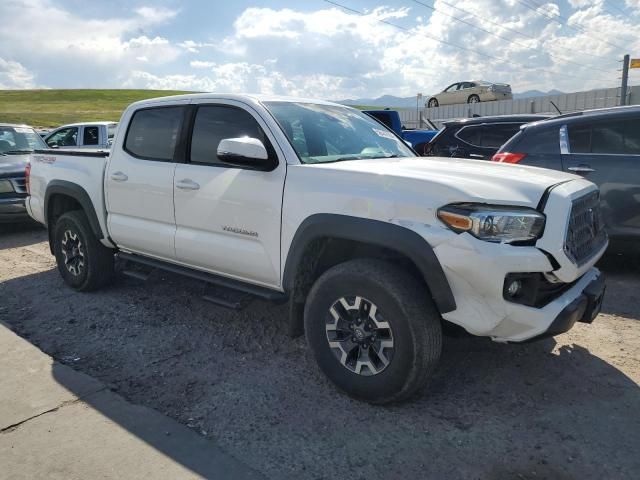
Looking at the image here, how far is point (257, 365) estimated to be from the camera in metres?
3.70

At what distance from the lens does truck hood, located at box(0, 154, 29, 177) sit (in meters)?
8.38

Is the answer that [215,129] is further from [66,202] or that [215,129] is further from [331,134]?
[66,202]

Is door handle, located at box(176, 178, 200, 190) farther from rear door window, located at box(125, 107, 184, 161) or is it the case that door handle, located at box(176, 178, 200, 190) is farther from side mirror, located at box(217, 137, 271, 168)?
side mirror, located at box(217, 137, 271, 168)

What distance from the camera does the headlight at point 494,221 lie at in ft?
8.80

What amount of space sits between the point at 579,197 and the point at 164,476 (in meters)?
2.78

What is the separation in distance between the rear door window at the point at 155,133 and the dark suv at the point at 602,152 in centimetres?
371

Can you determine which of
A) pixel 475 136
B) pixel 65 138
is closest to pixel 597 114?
pixel 475 136

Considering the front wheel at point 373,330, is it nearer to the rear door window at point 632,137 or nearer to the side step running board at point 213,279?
the side step running board at point 213,279

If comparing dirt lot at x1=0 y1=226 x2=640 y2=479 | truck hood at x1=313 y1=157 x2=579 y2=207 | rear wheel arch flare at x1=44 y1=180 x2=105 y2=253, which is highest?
truck hood at x1=313 y1=157 x2=579 y2=207

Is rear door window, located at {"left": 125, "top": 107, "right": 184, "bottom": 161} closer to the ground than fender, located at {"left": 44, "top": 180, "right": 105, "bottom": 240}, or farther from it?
farther from it

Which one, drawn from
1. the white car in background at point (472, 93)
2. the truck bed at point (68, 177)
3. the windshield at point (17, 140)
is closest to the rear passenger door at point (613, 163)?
the truck bed at point (68, 177)

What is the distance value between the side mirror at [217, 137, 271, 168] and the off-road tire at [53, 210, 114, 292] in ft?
7.76

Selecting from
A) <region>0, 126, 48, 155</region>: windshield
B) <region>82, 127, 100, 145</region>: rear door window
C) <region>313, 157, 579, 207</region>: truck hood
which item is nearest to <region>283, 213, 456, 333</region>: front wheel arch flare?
<region>313, 157, 579, 207</region>: truck hood

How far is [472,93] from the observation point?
1111 inches
